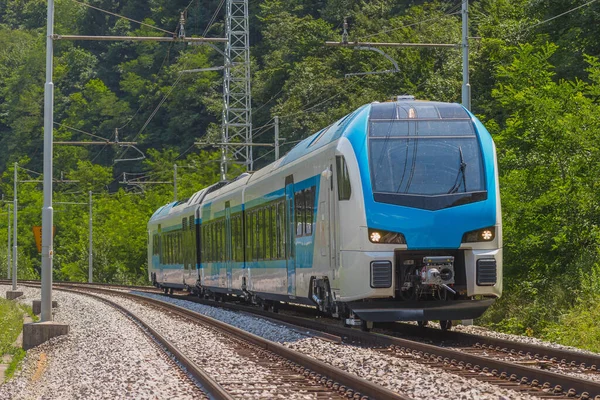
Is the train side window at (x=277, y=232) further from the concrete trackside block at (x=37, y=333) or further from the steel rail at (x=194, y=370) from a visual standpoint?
the concrete trackside block at (x=37, y=333)

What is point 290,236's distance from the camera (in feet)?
67.2

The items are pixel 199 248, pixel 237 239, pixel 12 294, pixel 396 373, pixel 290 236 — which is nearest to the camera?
pixel 396 373

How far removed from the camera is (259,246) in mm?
23922

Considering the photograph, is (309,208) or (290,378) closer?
(290,378)

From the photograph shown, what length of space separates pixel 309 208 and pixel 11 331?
10121mm

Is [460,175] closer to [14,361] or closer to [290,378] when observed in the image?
[290,378]

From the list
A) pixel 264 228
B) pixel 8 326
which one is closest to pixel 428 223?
pixel 264 228

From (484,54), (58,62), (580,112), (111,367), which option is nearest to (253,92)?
(484,54)

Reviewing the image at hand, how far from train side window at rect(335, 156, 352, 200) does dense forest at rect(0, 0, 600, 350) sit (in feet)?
12.8

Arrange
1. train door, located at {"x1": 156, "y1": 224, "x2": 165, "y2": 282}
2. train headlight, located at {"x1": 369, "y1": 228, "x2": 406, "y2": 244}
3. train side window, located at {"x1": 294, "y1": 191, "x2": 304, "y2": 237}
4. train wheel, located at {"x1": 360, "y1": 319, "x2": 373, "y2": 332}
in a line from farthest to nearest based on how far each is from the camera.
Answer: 1. train door, located at {"x1": 156, "y1": 224, "x2": 165, "y2": 282}
2. train side window, located at {"x1": 294, "y1": 191, "x2": 304, "y2": 237}
3. train wheel, located at {"x1": 360, "y1": 319, "x2": 373, "y2": 332}
4. train headlight, located at {"x1": 369, "y1": 228, "x2": 406, "y2": 244}

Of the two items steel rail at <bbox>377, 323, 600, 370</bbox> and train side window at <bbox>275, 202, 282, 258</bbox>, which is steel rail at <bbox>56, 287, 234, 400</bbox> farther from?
steel rail at <bbox>377, 323, 600, 370</bbox>

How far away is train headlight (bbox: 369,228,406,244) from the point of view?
50.8ft

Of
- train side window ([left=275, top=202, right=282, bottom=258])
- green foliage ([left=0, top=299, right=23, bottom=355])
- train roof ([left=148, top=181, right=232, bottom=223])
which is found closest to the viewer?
train side window ([left=275, top=202, right=282, bottom=258])

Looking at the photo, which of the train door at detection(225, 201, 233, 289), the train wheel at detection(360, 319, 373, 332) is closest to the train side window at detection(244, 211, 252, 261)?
the train door at detection(225, 201, 233, 289)
